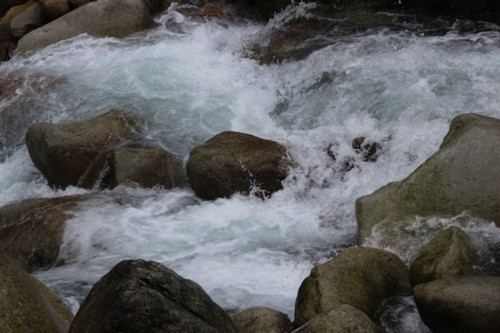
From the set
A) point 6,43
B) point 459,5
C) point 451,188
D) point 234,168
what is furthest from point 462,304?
point 6,43

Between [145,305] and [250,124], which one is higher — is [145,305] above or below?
above

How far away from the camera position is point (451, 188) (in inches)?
261

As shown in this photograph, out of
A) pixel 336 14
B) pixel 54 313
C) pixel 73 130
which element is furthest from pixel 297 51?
pixel 54 313

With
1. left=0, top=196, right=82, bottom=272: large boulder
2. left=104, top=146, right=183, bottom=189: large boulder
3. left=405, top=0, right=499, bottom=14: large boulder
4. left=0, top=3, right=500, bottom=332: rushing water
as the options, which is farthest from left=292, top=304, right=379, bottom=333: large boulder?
left=405, top=0, right=499, bottom=14: large boulder

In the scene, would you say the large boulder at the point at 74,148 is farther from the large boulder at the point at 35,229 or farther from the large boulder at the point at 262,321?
the large boulder at the point at 262,321

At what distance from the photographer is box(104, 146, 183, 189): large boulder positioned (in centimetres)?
875

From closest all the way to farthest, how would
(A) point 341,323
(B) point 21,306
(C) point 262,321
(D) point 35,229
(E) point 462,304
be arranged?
(B) point 21,306 → (A) point 341,323 → (E) point 462,304 → (C) point 262,321 → (D) point 35,229

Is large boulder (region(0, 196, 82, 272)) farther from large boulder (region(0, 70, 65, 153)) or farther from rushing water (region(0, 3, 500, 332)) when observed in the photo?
large boulder (region(0, 70, 65, 153))

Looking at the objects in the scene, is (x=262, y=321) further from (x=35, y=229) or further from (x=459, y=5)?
(x=459, y=5)

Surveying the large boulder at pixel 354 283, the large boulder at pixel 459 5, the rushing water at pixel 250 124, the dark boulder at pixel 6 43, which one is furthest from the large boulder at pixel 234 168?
the dark boulder at pixel 6 43

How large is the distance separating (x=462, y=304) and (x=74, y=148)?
19.5 feet

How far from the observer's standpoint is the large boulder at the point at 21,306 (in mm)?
4168

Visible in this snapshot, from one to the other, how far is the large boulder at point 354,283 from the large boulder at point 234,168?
2.68 meters

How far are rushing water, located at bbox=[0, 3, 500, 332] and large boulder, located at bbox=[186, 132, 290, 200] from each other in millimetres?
144
